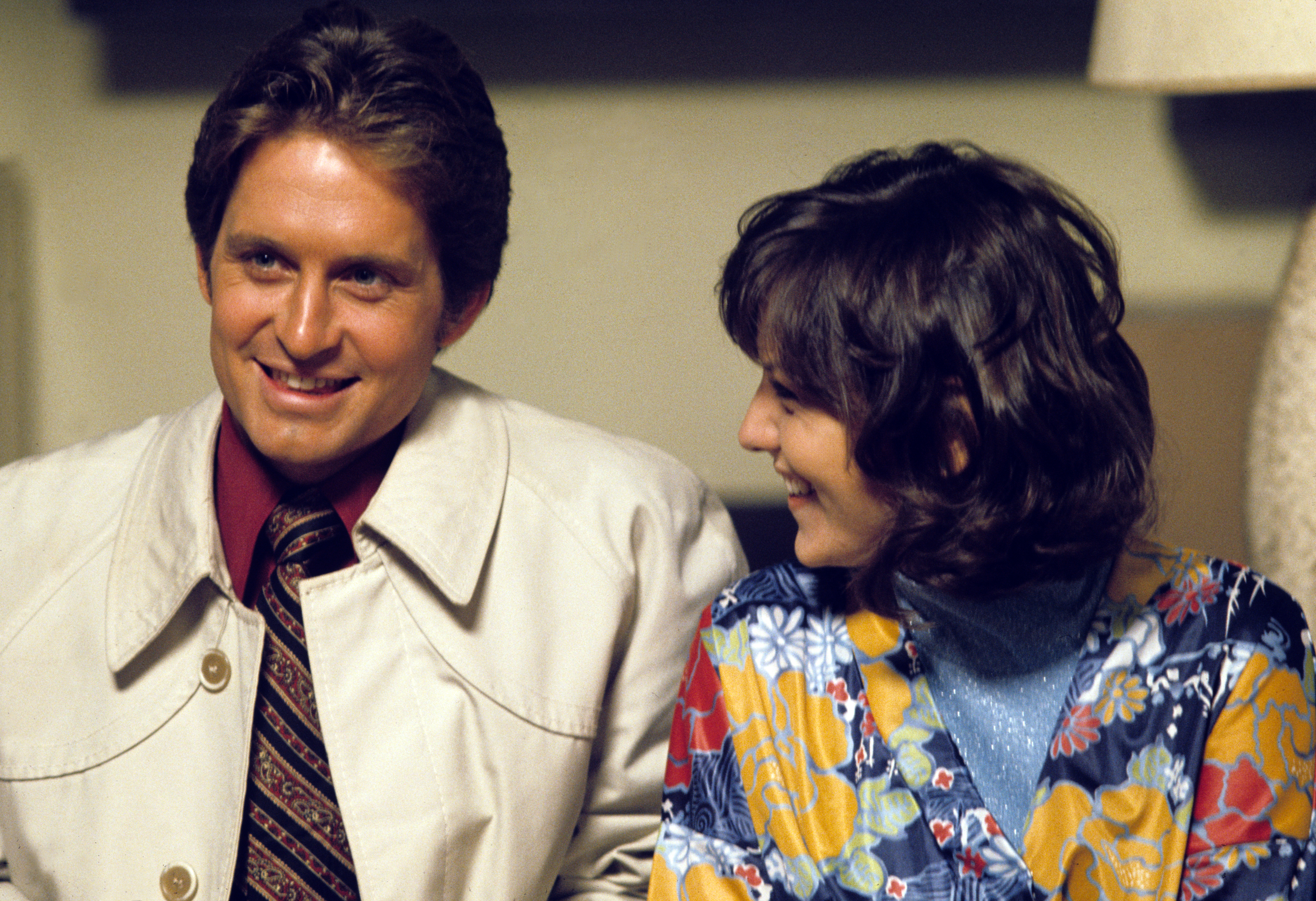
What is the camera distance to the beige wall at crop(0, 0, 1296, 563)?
1.88 meters

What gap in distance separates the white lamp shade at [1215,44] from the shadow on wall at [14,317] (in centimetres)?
161

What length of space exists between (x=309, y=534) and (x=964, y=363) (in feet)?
2.29

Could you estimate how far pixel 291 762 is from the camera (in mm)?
1271

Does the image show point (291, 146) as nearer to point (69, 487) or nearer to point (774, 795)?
point (69, 487)

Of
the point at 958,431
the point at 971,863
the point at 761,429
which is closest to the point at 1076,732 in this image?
the point at 971,863

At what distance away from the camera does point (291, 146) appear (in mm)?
1237

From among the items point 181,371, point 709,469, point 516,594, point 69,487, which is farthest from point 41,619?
point 709,469

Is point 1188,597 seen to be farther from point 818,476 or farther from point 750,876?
point 750,876

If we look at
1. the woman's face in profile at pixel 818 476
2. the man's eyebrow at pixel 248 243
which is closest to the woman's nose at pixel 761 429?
the woman's face in profile at pixel 818 476

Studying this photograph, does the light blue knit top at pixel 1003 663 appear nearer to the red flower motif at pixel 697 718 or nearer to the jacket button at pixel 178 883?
the red flower motif at pixel 697 718

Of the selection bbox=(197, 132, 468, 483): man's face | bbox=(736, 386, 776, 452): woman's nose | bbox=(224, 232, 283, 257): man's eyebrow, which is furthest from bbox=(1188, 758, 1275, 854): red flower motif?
bbox=(224, 232, 283, 257): man's eyebrow

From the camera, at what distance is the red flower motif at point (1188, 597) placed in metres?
1.14

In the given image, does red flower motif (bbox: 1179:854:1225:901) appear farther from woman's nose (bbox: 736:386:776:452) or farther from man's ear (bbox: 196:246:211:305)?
man's ear (bbox: 196:246:211:305)

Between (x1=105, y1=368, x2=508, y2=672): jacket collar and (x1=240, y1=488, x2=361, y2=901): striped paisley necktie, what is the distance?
0.05m
